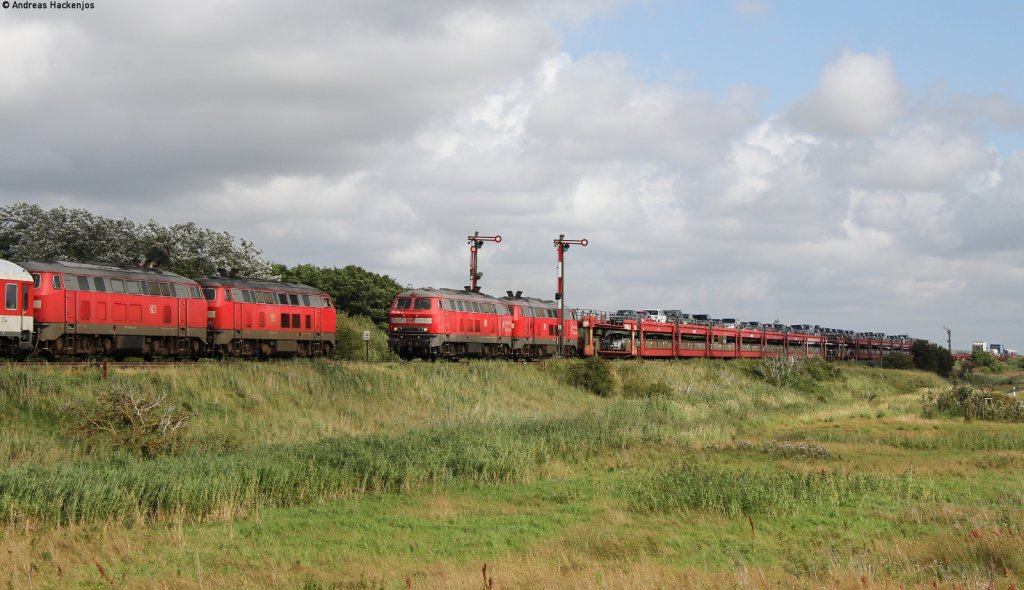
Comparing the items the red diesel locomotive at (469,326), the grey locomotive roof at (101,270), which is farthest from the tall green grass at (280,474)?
the red diesel locomotive at (469,326)

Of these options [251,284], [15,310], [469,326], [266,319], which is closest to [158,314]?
[251,284]

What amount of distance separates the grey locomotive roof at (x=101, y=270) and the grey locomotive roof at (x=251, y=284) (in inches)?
60.4

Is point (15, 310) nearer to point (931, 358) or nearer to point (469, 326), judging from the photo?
point (469, 326)

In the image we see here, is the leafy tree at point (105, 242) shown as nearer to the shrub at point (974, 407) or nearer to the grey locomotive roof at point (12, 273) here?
the grey locomotive roof at point (12, 273)

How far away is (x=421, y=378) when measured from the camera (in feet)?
139

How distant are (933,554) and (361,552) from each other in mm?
10433

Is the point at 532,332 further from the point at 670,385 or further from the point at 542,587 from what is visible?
the point at 542,587

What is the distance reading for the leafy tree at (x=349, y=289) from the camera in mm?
87562

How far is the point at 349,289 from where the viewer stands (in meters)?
87.9

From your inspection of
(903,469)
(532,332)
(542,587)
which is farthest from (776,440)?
(532,332)

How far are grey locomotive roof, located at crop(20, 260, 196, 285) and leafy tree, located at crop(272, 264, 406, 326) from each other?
47302 millimetres

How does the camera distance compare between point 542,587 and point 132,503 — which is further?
point 132,503

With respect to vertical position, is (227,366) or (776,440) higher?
(227,366)

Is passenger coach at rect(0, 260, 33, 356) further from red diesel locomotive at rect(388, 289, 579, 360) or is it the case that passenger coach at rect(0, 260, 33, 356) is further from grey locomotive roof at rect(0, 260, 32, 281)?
red diesel locomotive at rect(388, 289, 579, 360)
